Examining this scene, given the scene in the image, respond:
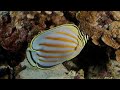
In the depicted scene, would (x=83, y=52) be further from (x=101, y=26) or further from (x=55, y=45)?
(x=55, y=45)

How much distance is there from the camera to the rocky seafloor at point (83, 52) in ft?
13.7

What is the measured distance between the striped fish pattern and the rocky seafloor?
971 millimetres

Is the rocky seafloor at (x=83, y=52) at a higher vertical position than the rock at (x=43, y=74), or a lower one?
higher

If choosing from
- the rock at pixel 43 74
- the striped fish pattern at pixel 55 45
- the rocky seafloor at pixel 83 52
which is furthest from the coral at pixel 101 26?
the striped fish pattern at pixel 55 45

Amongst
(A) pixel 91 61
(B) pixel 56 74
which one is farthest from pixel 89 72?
(B) pixel 56 74

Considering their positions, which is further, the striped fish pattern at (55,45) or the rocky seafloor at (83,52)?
the rocky seafloor at (83,52)

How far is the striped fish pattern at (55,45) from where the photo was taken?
3131 millimetres

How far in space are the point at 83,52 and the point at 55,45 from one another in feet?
4.80

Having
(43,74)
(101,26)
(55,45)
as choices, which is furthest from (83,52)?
(55,45)

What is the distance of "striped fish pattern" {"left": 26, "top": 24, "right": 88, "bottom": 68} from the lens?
313cm

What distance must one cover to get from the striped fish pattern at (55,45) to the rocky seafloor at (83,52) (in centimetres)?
97

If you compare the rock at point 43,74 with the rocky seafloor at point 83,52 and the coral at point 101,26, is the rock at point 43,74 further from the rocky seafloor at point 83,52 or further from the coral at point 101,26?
the coral at point 101,26

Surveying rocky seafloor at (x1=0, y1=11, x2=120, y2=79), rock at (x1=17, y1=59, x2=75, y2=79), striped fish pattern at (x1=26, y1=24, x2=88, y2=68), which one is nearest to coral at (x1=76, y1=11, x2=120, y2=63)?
rocky seafloor at (x1=0, y1=11, x2=120, y2=79)
